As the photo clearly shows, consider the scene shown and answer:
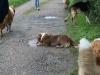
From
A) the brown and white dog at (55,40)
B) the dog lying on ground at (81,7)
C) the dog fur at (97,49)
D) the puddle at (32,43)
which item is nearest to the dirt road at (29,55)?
the puddle at (32,43)

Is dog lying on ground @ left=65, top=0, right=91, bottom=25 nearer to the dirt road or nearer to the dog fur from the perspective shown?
the dirt road

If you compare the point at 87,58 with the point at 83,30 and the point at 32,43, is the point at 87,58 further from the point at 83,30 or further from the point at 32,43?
the point at 83,30

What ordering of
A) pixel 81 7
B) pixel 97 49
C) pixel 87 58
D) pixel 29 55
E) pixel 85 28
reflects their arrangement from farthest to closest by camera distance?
1. pixel 81 7
2. pixel 85 28
3. pixel 29 55
4. pixel 97 49
5. pixel 87 58

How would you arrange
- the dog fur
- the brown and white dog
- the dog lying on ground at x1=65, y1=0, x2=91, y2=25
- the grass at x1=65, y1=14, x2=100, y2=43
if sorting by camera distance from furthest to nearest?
the dog lying on ground at x1=65, y1=0, x2=91, y2=25 < the grass at x1=65, y1=14, x2=100, y2=43 < the brown and white dog < the dog fur

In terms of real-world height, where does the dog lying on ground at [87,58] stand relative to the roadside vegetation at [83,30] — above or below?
above

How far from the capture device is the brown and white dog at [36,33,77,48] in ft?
28.7

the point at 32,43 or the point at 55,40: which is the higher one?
the point at 55,40

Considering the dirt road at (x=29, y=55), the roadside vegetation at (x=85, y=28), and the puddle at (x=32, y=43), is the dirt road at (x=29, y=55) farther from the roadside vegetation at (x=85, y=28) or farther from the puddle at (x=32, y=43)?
the roadside vegetation at (x=85, y=28)

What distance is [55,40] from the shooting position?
8977mm

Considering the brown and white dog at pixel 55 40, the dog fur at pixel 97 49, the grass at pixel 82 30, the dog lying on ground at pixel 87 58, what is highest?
the dog lying on ground at pixel 87 58

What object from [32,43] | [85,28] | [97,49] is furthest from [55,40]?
[97,49]

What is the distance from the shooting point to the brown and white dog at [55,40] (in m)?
8.76

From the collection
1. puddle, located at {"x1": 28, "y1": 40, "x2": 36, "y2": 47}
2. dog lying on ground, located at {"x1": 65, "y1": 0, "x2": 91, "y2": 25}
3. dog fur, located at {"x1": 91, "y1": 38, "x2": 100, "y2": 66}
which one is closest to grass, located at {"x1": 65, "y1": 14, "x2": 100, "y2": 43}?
dog lying on ground, located at {"x1": 65, "y1": 0, "x2": 91, "y2": 25}

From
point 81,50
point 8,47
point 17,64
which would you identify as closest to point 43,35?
point 8,47
